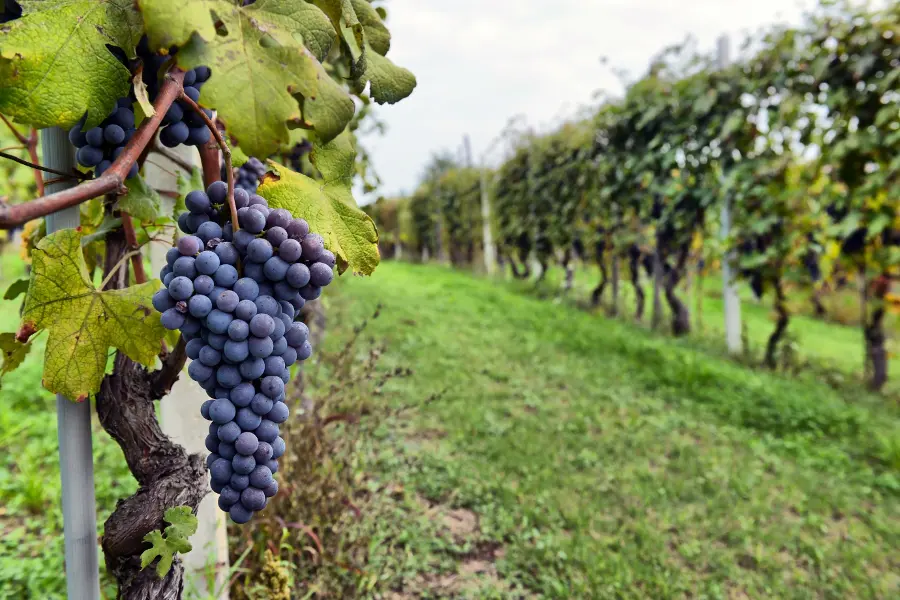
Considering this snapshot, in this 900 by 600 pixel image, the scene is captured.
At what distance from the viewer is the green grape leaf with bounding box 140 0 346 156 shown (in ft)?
1.93

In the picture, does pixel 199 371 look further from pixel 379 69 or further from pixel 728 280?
pixel 728 280

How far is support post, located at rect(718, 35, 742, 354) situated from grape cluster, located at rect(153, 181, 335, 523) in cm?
544

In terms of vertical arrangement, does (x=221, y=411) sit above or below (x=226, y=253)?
below

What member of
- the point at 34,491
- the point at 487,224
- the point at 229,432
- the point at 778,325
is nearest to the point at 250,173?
the point at 229,432

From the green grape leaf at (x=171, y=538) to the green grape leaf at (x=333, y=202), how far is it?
0.43m

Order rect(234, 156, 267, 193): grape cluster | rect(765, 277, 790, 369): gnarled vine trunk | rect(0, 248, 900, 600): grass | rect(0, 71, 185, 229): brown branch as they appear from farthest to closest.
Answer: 1. rect(765, 277, 790, 369): gnarled vine trunk
2. rect(0, 248, 900, 600): grass
3. rect(234, 156, 267, 193): grape cluster
4. rect(0, 71, 185, 229): brown branch

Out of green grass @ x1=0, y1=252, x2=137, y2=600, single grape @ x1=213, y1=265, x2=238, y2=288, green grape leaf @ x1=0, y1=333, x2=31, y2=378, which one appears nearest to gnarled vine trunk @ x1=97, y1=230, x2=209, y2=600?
green grape leaf @ x1=0, y1=333, x2=31, y2=378

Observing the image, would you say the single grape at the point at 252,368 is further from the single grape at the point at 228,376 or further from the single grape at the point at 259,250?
the single grape at the point at 259,250

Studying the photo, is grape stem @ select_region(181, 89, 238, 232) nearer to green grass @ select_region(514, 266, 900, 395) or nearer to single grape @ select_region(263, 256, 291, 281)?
single grape @ select_region(263, 256, 291, 281)

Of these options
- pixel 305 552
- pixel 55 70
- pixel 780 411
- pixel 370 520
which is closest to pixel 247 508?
pixel 55 70

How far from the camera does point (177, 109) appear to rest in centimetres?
80

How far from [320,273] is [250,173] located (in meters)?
0.88

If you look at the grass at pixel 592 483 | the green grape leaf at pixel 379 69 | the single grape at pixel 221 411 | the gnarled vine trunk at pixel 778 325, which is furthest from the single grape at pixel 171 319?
the gnarled vine trunk at pixel 778 325

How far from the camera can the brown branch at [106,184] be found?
492mm
